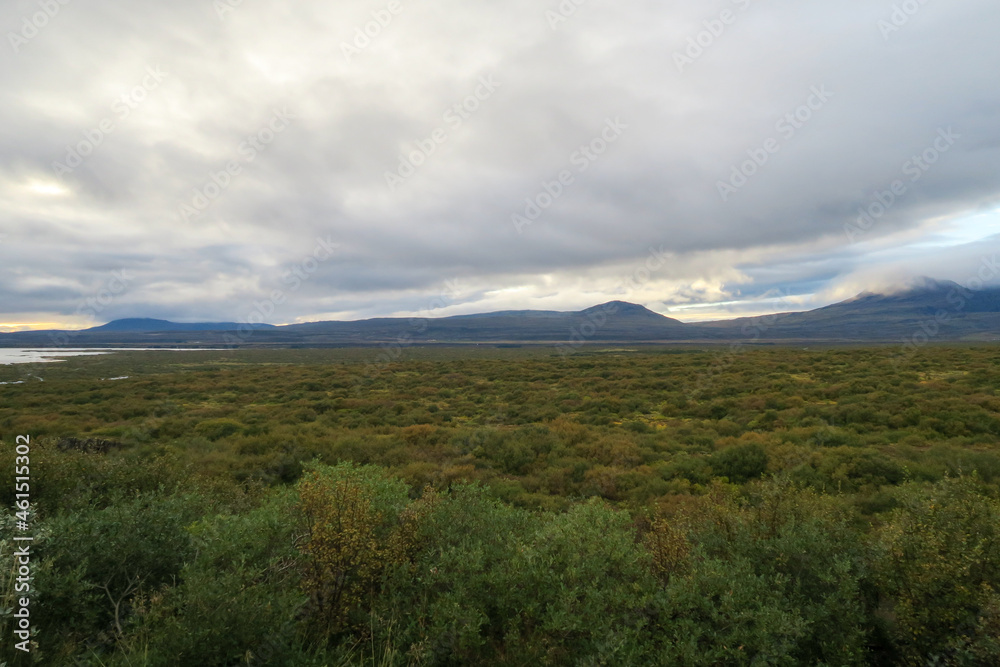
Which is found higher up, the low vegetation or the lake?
the low vegetation

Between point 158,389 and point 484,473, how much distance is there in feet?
108

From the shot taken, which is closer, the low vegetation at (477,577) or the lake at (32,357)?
the low vegetation at (477,577)

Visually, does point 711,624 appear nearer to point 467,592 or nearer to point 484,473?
point 467,592

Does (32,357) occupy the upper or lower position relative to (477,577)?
lower

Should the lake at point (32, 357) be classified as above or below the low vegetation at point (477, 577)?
below

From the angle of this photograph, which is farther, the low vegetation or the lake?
the lake

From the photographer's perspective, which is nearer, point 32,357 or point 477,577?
point 477,577

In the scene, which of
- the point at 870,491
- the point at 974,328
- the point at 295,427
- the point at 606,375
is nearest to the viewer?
the point at 870,491

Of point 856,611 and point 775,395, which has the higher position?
point 856,611

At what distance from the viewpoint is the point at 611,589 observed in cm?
470

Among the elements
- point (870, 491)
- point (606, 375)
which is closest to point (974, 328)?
point (606, 375)

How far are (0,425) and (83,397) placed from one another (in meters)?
10.4

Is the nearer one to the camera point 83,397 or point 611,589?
point 611,589

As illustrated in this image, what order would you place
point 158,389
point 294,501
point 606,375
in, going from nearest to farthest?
point 294,501
point 158,389
point 606,375
